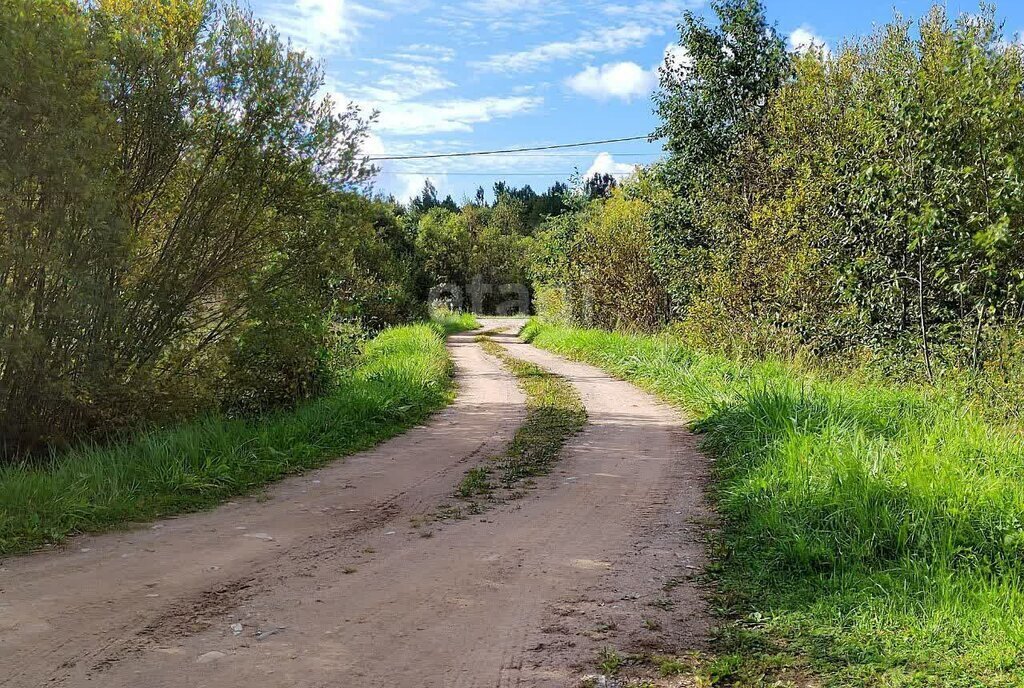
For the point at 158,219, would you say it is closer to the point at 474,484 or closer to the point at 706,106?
the point at 474,484

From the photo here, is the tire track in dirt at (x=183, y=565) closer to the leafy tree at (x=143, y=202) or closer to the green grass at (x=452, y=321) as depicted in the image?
the leafy tree at (x=143, y=202)

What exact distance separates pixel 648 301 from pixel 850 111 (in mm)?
10305

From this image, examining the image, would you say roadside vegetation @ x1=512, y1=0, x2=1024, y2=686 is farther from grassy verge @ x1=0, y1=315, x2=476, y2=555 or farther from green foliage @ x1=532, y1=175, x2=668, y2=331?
grassy verge @ x1=0, y1=315, x2=476, y2=555

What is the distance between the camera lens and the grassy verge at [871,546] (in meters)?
3.75

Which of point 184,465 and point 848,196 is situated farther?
point 848,196

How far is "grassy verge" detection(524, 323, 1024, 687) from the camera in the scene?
375 cm

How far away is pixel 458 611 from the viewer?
430cm

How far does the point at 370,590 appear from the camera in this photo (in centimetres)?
466

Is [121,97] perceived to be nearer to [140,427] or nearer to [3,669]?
[140,427]

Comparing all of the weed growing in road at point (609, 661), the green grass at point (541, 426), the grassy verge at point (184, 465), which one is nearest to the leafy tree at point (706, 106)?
the green grass at point (541, 426)

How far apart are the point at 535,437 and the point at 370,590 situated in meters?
5.31

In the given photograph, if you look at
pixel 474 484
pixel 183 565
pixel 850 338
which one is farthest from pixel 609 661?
pixel 850 338

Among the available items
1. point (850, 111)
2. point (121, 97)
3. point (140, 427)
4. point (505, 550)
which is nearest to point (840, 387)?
point (850, 111)

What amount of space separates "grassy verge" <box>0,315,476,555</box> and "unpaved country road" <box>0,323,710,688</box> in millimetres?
361
